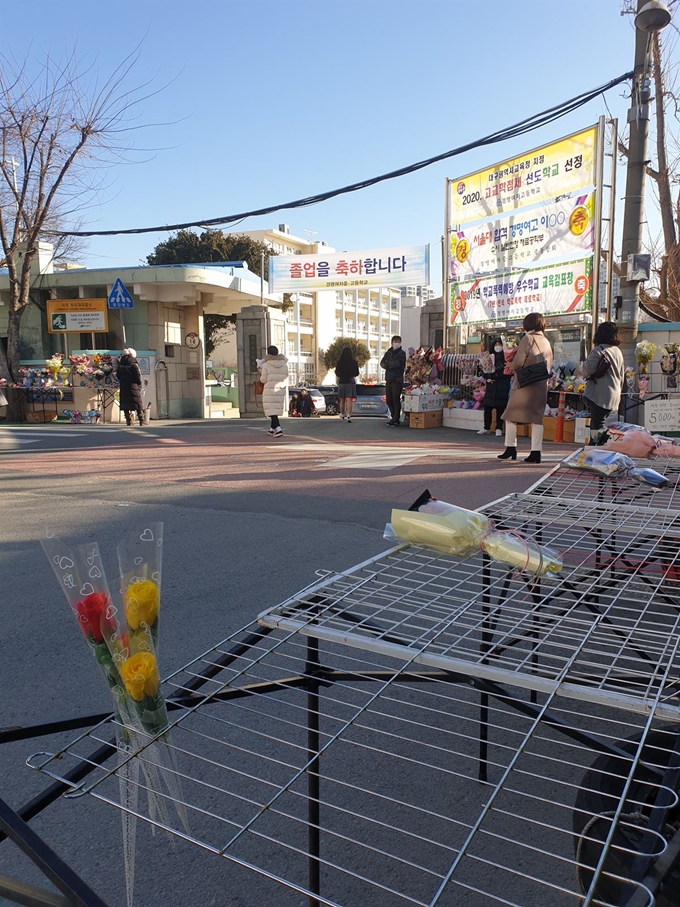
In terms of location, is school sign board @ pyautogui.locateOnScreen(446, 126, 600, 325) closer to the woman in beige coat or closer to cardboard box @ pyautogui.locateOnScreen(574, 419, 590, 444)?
cardboard box @ pyautogui.locateOnScreen(574, 419, 590, 444)

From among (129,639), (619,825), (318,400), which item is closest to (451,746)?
(619,825)

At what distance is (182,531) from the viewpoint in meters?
5.58

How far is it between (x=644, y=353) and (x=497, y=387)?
2.35m

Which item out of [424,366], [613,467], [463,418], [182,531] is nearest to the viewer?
[613,467]

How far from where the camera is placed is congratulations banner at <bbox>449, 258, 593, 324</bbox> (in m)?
11.4

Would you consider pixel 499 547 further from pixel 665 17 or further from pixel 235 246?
pixel 235 246

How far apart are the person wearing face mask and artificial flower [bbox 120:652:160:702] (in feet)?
40.4

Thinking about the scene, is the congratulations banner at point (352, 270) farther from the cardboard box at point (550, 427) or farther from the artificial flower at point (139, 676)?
the artificial flower at point (139, 676)

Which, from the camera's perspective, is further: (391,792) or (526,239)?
(526,239)

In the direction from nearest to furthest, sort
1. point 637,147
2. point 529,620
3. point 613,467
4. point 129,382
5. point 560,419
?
point 529,620 < point 613,467 < point 637,147 < point 560,419 < point 129,382

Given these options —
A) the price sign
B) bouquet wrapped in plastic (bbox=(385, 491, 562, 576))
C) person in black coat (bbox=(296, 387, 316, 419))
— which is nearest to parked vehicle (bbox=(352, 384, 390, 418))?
person in black coat (bbox=(296, 387, 316, 419))

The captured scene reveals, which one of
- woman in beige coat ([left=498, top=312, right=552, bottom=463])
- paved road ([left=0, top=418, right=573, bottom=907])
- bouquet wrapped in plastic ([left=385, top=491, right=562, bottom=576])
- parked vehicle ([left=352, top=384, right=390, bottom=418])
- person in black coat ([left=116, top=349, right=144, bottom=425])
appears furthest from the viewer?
parked vehicle ([left=352, top=384, right=390, bottom=418])

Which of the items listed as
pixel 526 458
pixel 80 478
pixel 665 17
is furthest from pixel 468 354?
pixel 80 478

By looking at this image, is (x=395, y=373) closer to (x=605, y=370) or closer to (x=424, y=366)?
(x=424, y=366)
